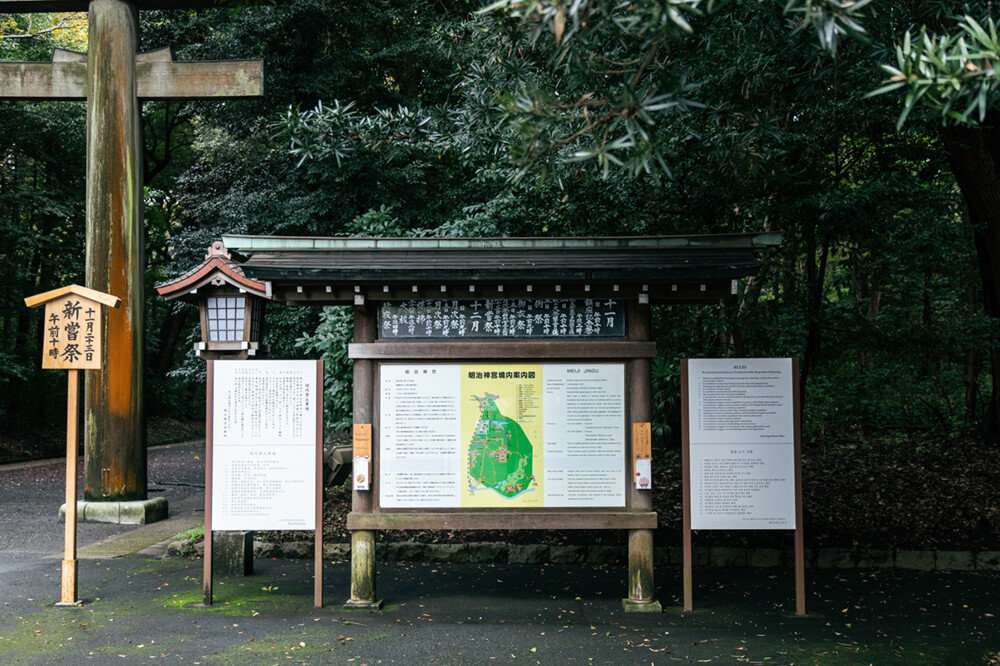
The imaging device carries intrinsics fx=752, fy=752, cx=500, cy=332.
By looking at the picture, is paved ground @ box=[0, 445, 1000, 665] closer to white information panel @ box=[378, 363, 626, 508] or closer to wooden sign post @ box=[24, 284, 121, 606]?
wooden sign post @ box=[24, 284, 121, 606]

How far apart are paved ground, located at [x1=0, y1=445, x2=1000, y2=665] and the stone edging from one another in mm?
160

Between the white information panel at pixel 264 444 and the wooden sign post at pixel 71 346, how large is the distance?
1.09 m

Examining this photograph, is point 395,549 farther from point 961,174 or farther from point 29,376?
point 29,376

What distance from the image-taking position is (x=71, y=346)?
6.61 m

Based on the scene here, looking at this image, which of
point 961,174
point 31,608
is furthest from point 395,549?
point 961,174

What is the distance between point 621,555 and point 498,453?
8.34 ft

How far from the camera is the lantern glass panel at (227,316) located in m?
8.55

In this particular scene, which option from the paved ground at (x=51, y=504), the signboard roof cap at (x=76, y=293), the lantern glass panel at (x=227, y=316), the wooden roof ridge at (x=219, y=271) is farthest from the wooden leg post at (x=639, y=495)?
the paved ground at (x=51, y=504)

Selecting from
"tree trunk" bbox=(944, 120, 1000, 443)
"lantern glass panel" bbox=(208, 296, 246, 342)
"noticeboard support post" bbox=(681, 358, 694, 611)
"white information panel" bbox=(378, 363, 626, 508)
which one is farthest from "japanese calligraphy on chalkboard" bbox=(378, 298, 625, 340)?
"tree trunk" bbox=(944, 120, 1000, 443)

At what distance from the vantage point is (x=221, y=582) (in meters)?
7.45

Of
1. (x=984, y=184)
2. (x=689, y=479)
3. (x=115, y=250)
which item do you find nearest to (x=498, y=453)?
(x=689, y=479)

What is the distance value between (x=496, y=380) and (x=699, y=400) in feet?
5.89

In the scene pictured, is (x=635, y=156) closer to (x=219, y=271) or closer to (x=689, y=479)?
(x=689, y=479)

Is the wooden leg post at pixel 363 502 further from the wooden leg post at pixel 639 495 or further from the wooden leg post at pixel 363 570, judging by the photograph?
the wooden leg post at pixel 639 495
